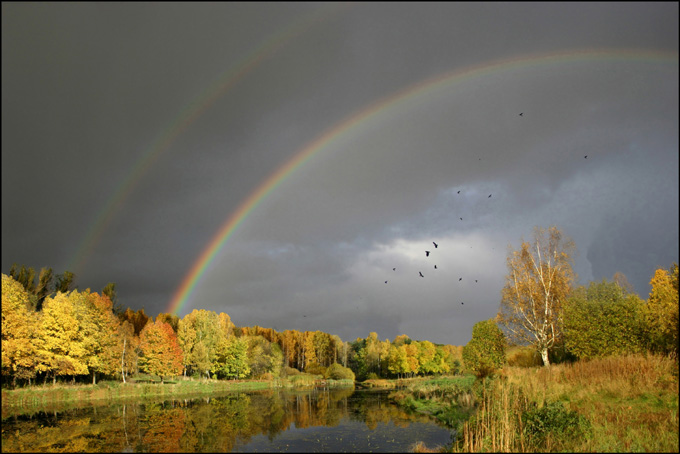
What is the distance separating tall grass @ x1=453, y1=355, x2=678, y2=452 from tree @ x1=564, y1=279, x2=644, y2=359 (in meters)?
6.00

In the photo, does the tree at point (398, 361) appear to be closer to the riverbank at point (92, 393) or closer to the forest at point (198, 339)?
the forest at point (198, 339)

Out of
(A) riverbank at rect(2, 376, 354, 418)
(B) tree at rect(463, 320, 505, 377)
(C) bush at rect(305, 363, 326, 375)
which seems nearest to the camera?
(A) riverbank at rect(2, 376, 354, 418)

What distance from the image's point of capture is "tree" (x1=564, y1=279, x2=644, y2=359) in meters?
29.9

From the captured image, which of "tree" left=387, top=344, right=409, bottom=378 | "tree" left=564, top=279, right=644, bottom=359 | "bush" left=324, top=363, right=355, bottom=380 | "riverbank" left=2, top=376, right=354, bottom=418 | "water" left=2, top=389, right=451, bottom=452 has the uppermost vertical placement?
"tree" left=564, top=279, right=644, bottom=359

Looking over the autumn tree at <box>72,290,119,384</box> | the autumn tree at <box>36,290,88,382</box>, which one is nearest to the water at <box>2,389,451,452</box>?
the autumn tree at <box>36,290,88,382</box>

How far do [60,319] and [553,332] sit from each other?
2272 inches

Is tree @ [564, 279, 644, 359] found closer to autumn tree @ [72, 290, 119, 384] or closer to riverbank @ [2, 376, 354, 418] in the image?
riverbank @ [2, 376, 354, 418]

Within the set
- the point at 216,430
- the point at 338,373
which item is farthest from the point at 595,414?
the point at 338,373

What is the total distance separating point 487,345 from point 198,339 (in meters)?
58.6

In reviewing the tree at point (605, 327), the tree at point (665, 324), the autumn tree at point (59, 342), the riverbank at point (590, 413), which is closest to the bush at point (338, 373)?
the autumn tree at point (59, 342)

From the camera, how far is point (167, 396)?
2410 inches

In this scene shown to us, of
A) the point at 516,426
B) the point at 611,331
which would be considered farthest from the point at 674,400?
the point at 611,331

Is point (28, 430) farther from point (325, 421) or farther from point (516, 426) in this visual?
point (516, 426)

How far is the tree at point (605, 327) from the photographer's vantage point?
29922mm
